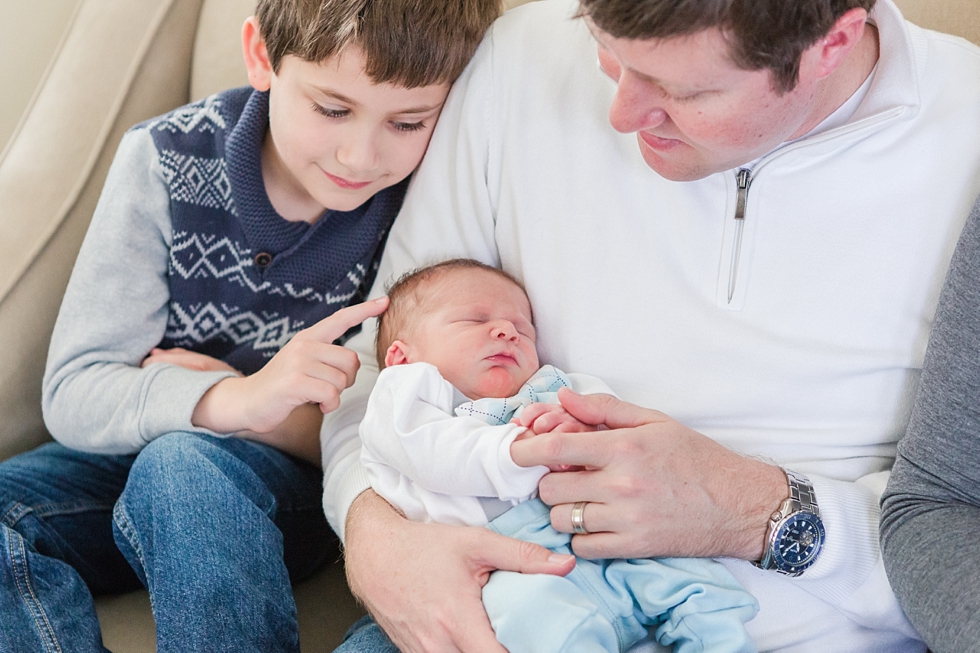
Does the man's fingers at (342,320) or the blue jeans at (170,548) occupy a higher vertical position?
the man's fingers at (342,320)

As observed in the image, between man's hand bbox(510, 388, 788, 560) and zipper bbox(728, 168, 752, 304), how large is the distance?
0.23 metres

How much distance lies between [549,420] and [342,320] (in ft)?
1.29

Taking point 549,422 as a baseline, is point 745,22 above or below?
above

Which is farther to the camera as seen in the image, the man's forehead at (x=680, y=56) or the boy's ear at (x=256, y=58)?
the boy's ear at (x=256, y=58)

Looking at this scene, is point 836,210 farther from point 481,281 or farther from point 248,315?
point 248,315

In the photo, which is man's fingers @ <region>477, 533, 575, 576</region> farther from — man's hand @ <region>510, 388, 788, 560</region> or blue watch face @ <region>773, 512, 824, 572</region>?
blue watch face @ <region>773, 512, 824, 572</region>

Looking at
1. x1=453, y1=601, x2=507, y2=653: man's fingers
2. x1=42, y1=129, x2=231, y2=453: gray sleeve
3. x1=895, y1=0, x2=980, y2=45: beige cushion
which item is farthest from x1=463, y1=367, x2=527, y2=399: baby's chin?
x1=895, y1=0, x2=980, y2=45: beige cushion

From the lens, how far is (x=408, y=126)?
55.0 inches

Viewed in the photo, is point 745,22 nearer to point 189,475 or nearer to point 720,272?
point 720,272

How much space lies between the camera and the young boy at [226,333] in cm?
120

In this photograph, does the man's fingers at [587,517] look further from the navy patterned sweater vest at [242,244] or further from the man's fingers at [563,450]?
the navy patterned sweater vest at [242,244]

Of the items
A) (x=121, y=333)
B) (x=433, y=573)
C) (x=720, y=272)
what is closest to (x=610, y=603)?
(x=433, y=573)

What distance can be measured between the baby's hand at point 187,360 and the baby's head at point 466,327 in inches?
12.5

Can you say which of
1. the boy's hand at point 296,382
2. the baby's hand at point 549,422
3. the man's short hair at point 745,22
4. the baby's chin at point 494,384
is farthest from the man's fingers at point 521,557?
the man's short hair at point 745,22
